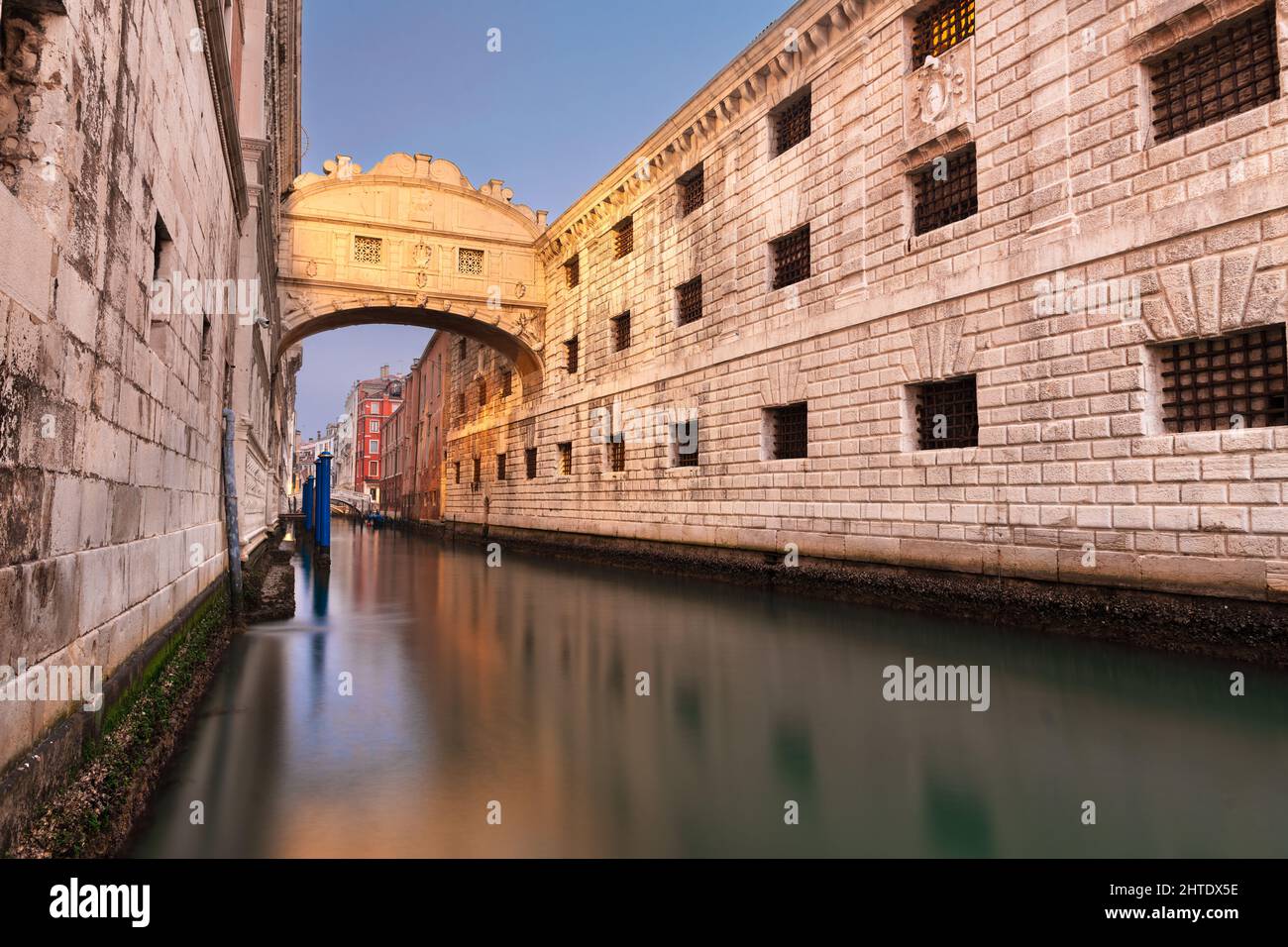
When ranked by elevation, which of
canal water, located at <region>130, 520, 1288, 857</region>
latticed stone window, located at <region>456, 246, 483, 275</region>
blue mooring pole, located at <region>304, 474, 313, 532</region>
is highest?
latticed stone window, located at <region>456, 246, 483, 275</region>

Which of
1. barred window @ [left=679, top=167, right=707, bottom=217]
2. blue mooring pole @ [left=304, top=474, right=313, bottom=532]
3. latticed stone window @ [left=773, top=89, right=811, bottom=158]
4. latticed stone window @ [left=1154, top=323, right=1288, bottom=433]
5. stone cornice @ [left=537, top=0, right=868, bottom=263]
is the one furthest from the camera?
blue mooring pole @ [left=304, top=474, right=313, bottom=532]

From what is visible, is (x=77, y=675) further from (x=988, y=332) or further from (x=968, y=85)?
(x=968, y=85)

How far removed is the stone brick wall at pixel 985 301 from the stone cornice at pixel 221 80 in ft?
26.6

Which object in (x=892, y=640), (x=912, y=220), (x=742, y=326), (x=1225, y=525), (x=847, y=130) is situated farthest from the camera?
(x=742, y=326)

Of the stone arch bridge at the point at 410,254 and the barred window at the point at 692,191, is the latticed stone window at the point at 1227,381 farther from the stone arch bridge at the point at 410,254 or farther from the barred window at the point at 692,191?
the stone arch bridge at the point at 410,254

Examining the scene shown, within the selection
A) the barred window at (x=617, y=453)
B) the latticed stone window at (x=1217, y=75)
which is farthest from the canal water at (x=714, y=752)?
the barred window at (x=617, y=453)

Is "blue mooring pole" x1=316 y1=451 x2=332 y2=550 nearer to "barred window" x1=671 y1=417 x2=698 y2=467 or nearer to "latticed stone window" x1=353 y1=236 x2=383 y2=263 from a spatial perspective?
"latticed stone window" x1=353 y1=236 x2=383 y2=263

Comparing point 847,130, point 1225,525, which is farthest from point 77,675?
point 847,130

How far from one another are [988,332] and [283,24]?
704 inches

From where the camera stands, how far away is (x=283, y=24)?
59.2ft

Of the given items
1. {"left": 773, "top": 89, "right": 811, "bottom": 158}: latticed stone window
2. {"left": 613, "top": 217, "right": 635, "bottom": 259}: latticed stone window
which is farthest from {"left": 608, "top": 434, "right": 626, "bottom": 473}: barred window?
{"left": 773, "top": 89, "right": 811, "bottom": 158}: latticed stone window

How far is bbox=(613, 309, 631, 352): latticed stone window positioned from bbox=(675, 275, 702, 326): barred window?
7.70 feet

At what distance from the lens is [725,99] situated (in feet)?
47.2

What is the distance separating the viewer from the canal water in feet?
9.89
